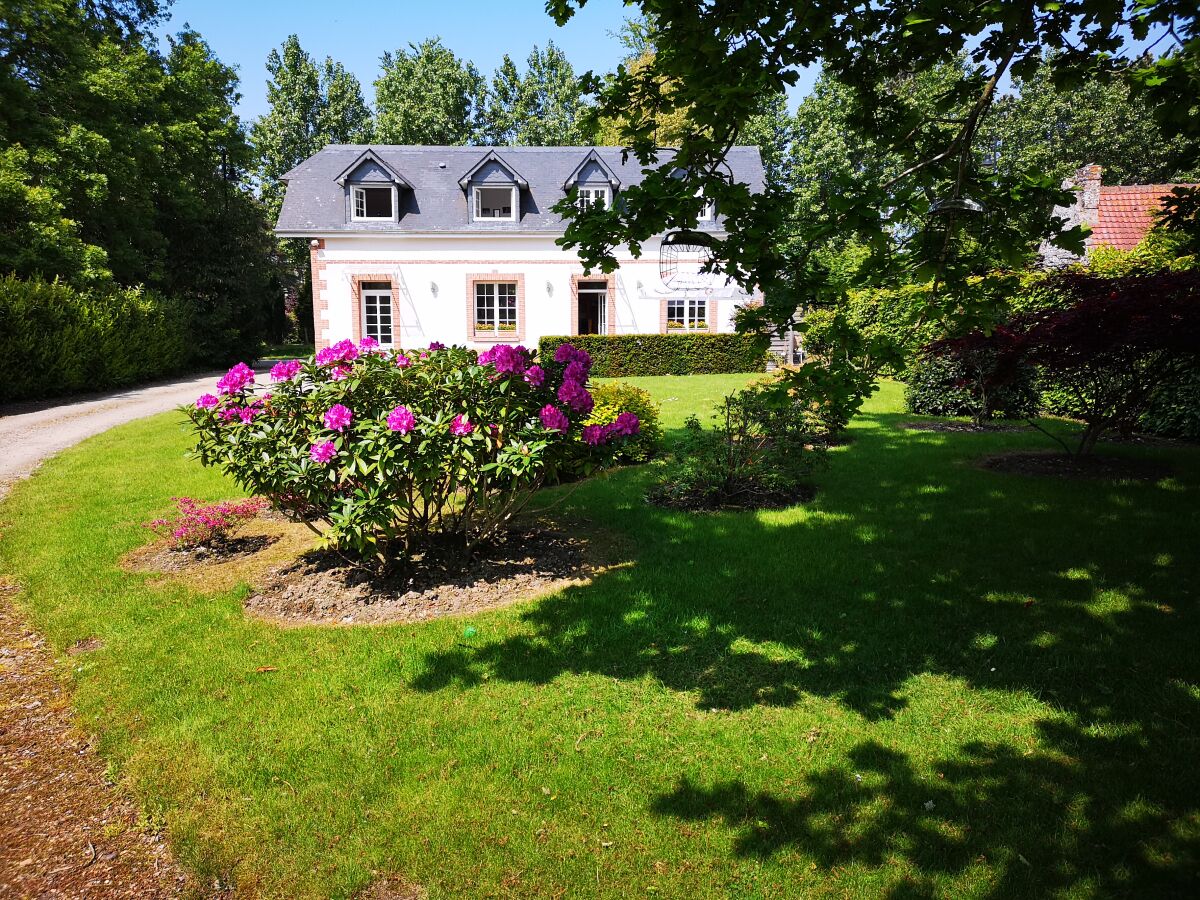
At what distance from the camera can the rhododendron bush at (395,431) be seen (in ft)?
15.2

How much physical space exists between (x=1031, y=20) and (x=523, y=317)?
68.9 feet

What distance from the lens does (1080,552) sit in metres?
5.48

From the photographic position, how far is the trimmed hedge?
69.1ft

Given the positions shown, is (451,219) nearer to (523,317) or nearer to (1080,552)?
(523,317)

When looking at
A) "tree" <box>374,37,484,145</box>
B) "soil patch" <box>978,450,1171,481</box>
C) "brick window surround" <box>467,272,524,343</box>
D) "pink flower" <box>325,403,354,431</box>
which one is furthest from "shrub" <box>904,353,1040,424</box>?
"tree" <box>374,37,484,145</box>

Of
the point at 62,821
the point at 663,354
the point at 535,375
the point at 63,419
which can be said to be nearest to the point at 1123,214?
the point at 663,354

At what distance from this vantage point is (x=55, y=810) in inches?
119

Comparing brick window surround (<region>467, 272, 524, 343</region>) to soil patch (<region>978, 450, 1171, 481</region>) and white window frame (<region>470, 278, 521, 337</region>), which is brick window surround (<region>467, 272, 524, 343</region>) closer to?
white window frame (<region>470, 278, 521, 337</region>)

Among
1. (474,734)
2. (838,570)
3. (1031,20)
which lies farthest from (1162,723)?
(1031,20)

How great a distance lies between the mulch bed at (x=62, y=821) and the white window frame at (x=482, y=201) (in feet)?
71.8

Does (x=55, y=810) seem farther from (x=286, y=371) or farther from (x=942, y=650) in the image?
(x=942, y=650)

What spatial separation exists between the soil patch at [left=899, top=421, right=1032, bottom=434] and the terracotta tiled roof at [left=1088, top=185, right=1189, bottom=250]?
1116 centimetres

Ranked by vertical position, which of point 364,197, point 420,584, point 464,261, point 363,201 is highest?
point 364,197

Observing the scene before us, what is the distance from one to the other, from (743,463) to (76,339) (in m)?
16.7
